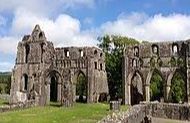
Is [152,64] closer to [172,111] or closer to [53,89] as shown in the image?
[53,89]

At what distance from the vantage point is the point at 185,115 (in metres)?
28.6

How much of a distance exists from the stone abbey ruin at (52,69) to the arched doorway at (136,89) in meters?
4.47

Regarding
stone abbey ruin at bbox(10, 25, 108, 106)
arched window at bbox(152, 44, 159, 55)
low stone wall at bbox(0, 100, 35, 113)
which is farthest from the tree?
low stone wall at bbox(0, 100, 35, 113)

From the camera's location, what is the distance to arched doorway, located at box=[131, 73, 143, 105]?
49094 mm

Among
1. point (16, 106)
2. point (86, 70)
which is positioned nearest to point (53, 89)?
point (86, 70)

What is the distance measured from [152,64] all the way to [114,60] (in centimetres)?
1301

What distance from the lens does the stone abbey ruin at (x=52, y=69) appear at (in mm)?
48406

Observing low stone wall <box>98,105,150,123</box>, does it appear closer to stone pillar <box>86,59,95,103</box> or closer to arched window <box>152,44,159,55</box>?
stone pillar <box>86,59,95,103</box>

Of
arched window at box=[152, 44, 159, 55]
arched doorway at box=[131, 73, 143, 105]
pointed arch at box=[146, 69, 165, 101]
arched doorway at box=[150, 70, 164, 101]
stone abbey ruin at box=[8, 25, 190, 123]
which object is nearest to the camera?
stone abbey ruin at box=[8, 25, 190, 123]

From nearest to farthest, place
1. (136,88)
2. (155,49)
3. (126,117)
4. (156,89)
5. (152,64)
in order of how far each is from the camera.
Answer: (126,117) → (152,64) → (155,49) → (136,88) → (156,89)

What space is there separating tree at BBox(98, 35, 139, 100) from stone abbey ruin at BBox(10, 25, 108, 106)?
484 cm

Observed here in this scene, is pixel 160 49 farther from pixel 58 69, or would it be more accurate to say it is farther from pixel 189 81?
pixel 58 69

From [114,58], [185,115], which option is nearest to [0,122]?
[185,115]

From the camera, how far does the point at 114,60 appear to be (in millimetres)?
59312
